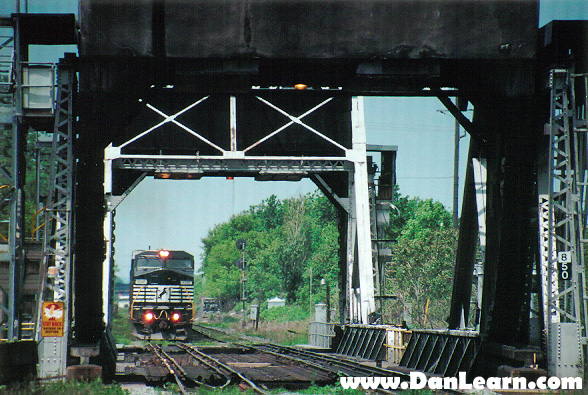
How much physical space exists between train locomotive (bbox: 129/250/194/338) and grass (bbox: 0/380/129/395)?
29157mm

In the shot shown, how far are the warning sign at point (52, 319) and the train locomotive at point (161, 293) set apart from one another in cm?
2794

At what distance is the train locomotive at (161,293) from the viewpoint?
42.9m

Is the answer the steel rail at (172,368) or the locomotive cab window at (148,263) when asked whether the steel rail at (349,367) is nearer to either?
the steel rail at (172,368)

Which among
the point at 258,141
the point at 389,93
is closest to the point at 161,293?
the point at 258,141

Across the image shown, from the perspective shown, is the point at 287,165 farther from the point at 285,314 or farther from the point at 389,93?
the point at 285,314

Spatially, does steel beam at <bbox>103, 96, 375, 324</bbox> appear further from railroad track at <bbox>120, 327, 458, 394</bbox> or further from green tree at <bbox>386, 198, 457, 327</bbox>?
green tree at <bbox>386, 198, 457, 327</bbox>

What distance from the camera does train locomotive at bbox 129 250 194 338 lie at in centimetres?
4294

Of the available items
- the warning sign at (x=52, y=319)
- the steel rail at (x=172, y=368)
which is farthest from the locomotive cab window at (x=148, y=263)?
the warning sign at (x=52, y=319)

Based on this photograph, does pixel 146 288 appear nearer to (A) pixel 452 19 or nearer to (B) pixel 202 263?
(A) pixel 452 19

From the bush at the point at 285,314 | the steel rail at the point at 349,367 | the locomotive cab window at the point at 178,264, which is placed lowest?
the bush at the point at 285,314

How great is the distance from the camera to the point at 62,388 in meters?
13.1

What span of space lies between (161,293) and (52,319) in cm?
2872

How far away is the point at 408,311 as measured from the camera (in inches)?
1943

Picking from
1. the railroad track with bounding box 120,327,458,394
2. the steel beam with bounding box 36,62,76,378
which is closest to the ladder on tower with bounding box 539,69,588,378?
the railroad track with bounding box 120,327,458,394
